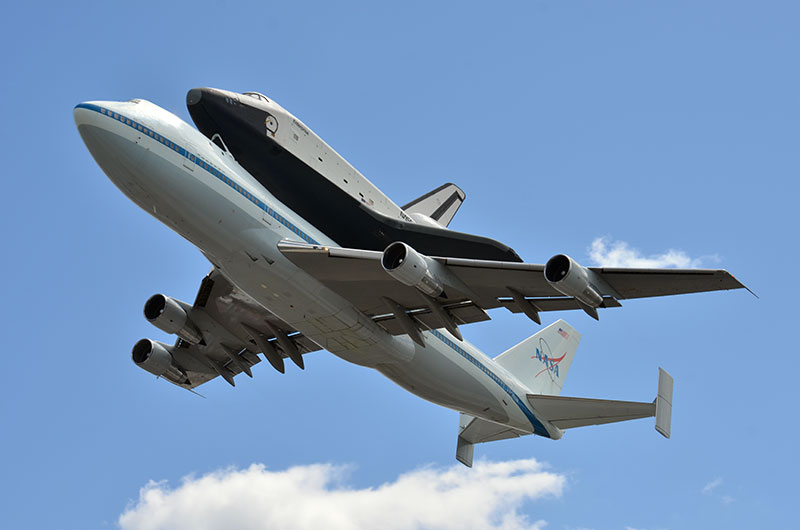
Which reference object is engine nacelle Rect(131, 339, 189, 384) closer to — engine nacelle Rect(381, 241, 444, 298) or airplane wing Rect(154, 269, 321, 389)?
airplane wing Rect(154, 269, 321, 389)

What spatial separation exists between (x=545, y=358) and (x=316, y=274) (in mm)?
15710

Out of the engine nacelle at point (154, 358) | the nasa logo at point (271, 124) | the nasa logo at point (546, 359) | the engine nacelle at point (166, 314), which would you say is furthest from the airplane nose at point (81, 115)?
the nasa logo at point (546, 359)

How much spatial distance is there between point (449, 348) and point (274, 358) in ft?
21.6

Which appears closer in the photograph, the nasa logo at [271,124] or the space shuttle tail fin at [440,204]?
the nasa logo at [271,124]

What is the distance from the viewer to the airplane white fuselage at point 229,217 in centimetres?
2258

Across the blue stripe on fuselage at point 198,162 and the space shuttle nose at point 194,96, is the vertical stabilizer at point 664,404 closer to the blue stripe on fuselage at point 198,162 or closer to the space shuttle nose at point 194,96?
the blue stripe on fuselage at point 198,162

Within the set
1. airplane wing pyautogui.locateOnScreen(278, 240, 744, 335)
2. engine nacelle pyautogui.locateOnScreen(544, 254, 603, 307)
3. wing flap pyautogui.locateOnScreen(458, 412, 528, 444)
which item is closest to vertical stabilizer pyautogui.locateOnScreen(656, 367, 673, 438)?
airplane wing pyautogui.locateOnScreen(278, 240, 744, 335)

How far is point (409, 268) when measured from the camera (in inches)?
898

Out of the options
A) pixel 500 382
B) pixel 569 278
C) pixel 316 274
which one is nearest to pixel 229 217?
pixel 316 274

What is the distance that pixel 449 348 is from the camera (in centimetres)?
2892

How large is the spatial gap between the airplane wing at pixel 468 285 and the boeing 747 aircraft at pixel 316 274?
49 mm

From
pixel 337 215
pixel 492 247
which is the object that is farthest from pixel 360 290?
pixel 492 247

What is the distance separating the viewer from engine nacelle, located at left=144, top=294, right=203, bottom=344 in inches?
1184

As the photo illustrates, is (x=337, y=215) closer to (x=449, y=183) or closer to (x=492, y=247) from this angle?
(x=492, y=247)
